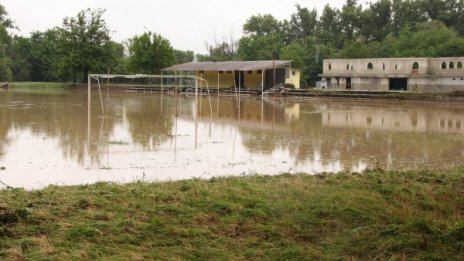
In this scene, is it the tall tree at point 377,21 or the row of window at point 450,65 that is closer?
the row of window at point 450,65

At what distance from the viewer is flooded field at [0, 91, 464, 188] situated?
10008 millimetres

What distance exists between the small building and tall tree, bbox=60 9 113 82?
10735 mm

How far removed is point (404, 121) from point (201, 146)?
12.5 m

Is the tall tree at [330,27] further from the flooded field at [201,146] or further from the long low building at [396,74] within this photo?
the flooded field at [201,146]

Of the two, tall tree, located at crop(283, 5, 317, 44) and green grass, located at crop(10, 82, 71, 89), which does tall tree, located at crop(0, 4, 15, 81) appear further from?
tall tree, located at crop(283, 5, 317, 44)

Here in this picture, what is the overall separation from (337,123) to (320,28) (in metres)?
50.0

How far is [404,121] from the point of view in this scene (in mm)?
22719

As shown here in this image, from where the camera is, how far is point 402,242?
188 inches

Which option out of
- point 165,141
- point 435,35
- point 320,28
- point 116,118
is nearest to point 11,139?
point 165,141

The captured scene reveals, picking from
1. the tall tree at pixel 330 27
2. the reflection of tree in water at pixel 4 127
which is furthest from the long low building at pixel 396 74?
the reflection of tree in water at pixel 4 127

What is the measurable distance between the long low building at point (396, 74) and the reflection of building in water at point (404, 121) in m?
16.9

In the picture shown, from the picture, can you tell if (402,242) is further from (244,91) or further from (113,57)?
(113,57)

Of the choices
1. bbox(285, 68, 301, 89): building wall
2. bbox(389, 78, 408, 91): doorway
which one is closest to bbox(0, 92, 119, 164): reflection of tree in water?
bbox(285, 68, 301, 89): building wall

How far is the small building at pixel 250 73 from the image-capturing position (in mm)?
45178
